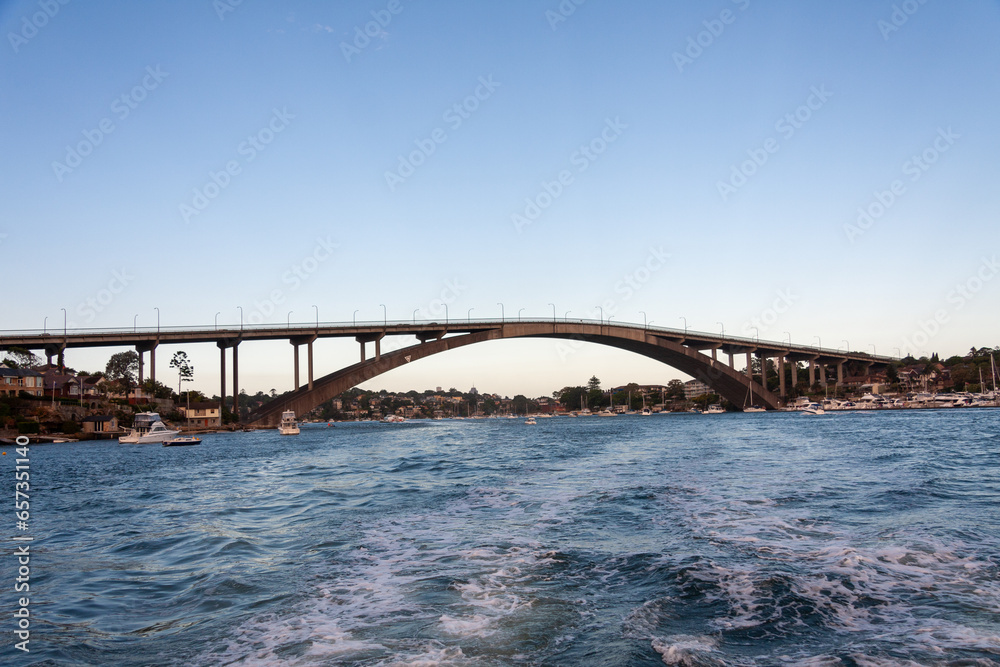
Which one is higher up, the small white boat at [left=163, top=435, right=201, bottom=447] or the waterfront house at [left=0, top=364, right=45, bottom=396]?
the waterfront house at [left=0, top=364, right=45, bottom=396]

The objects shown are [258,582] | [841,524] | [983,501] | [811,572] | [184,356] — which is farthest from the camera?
[184,356]

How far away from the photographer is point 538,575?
673cm

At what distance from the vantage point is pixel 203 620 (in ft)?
18.6

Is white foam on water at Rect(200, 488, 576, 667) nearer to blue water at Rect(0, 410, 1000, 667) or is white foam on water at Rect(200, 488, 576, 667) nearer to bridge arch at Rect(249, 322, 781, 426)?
blue water at Rect(0, 410, 1000, 667)

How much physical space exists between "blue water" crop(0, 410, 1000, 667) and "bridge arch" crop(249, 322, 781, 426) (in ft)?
156

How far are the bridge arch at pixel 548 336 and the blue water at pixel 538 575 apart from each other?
47.7 metres

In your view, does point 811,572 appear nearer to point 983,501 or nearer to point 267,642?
point 267,642

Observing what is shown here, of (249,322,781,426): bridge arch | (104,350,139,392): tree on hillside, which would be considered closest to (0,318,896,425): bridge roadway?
(249,322,781,426): bridge arch

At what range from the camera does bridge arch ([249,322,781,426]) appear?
61344 mm

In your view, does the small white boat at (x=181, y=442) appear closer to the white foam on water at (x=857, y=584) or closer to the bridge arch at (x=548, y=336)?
the bridge arch at (x=548, y=336)

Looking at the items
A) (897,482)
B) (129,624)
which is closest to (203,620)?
(129,624)

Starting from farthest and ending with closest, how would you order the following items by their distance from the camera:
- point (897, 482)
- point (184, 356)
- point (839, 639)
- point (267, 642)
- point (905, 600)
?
1. point (184, 356)
2. point (897, 482)
3. point (905, 600)
4. point (267, 642)
5. point (839, 639)

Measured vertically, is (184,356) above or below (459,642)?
above

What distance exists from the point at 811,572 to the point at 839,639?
1685mm
